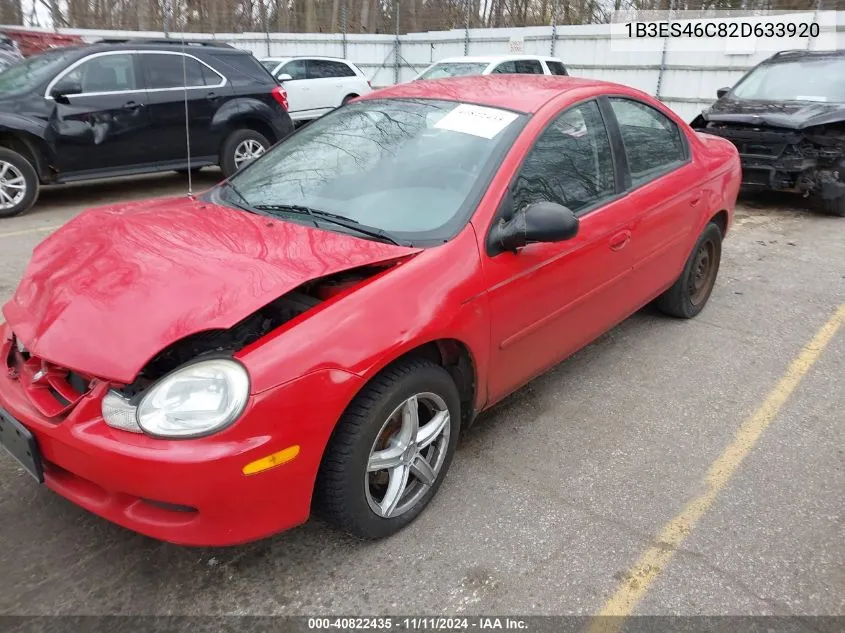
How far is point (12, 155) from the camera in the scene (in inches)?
264

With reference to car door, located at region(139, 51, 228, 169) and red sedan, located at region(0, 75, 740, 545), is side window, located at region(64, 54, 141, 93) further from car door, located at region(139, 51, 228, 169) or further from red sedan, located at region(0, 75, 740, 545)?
red sedan, located at region(0, 75, 740, 545)

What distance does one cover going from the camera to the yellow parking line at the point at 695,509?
222 cm

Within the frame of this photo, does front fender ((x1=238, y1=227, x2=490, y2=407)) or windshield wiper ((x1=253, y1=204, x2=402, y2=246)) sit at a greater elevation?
windshield wiper ((x1=253, y1=204, x2=402, y2=246))

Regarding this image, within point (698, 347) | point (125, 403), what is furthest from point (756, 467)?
point (125, 403)

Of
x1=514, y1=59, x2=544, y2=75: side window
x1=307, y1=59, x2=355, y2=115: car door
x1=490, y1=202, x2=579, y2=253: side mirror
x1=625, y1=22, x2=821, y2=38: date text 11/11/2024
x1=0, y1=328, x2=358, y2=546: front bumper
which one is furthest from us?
x1=625, y1=22, x2=821, y2=38: date text 11/11/2024

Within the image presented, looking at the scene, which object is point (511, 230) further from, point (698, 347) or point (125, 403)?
point (698, 347)

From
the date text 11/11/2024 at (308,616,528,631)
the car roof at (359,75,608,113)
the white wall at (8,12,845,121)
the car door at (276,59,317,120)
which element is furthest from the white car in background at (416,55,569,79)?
the date text 11/11/2024 at (308,616,528,631)

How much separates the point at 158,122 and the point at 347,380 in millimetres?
6684

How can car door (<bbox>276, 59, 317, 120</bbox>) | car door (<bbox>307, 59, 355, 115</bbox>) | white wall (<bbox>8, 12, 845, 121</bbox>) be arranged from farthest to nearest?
1. white wall (<bbox>8, 12, 845, 121</bbox>)
2. car door (<bbox>307, 59, 355, 115</bbox>)
3. car door (<bbox>276, 59, 317, 120</bbox>)

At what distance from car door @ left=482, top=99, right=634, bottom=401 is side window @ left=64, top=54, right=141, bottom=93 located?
6.10 m

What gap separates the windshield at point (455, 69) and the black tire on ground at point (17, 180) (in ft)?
21.3

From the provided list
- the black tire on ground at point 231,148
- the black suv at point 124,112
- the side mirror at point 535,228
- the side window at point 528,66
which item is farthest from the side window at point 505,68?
the side mirror at point 535,228

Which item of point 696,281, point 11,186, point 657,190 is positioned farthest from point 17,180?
point 696,281

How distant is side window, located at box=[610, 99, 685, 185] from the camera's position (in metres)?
3.59
